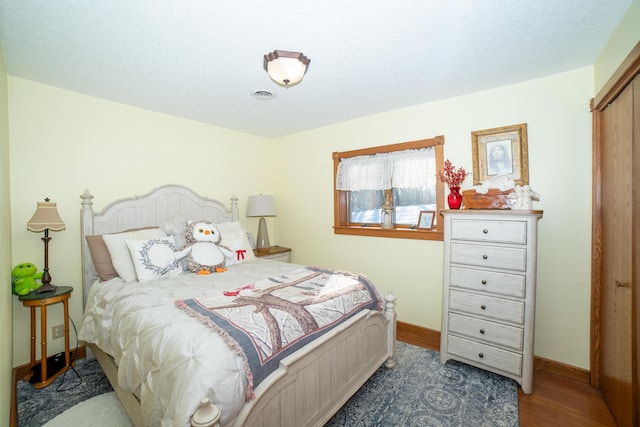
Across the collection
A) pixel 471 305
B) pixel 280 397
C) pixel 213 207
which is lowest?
pixel 280 397

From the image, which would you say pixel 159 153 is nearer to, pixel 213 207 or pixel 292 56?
pixel 213 207

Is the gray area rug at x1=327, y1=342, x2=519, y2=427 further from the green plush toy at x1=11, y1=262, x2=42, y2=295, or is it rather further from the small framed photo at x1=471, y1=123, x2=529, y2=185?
the green plush toy at x1=11, y1=262, x2=42, y2=295

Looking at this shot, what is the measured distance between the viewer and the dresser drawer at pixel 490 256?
207cm

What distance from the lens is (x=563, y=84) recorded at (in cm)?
221

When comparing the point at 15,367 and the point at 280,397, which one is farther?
the point at 15,367

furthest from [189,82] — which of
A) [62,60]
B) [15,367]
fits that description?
[15,367]

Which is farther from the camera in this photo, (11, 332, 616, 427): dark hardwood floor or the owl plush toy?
the owl plush toy

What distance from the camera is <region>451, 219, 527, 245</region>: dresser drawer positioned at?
81.3 inches

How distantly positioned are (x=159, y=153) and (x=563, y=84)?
3.76 meters

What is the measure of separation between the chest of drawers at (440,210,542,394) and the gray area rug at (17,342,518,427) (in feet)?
0.51

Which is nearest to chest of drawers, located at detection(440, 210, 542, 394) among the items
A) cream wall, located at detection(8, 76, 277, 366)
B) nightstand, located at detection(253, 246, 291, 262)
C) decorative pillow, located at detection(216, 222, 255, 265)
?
decorative pillow, located at detection(216, 222, 255, 265)

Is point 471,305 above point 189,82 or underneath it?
underneath

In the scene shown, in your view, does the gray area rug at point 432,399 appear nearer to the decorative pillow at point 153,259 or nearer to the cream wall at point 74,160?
the decorative pillow at point 153,259

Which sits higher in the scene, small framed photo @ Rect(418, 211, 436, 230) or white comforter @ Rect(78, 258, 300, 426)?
small framed photo @ Rect(418, 211, 436, 230)
